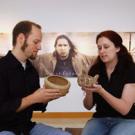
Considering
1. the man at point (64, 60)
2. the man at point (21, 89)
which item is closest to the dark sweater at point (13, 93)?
the man at point (21, 89)

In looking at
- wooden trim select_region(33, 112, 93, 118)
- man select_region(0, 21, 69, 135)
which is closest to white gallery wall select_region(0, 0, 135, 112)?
wooden trim select_region(33, 112, 93, 118)

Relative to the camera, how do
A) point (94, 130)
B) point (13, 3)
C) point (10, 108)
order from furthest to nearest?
point (13, 3) < point (94, 130) < point (10, 108)

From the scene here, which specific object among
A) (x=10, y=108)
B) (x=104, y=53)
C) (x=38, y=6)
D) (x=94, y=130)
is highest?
(x=38, y=6)

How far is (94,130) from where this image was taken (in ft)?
6.22

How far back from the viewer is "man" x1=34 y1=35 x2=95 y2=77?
13.0 ft

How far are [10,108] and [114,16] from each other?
260cm

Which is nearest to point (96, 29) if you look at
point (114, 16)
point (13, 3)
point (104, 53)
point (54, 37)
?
point (114, 16)

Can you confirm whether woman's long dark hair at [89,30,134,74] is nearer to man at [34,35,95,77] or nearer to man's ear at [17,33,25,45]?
man's ear at [17,33,25,45]

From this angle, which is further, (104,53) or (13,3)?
(13,3)

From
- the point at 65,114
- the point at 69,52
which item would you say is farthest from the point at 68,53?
the point at 65,114

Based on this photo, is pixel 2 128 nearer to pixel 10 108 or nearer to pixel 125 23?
pixel 10 108

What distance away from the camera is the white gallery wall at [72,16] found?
3945 mm

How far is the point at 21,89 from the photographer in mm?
1790

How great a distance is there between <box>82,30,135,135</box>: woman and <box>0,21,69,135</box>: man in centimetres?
26
